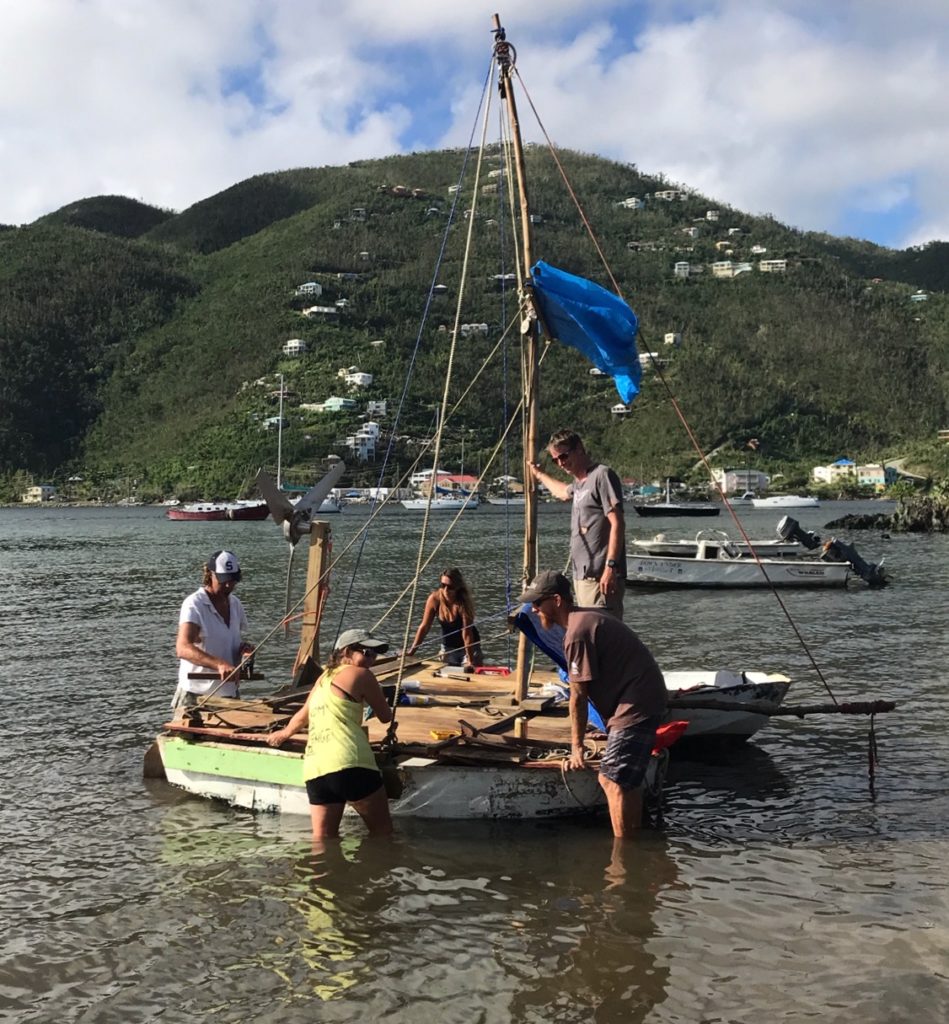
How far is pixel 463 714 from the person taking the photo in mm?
10031

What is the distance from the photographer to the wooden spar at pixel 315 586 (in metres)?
10.9

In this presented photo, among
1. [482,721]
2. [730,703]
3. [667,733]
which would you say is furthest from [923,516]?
[667,733]

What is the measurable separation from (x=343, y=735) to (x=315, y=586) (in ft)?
11.2

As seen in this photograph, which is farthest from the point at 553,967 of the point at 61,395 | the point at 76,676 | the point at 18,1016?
the point at 61,395

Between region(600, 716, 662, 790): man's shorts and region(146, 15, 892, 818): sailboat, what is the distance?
56 centimetres

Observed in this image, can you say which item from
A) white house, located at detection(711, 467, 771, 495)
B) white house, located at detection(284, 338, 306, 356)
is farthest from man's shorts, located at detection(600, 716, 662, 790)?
white house, located at detection(284, 338, 306, 356)

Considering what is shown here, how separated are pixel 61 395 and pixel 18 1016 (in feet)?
641

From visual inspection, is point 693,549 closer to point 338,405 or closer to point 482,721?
point 482,721

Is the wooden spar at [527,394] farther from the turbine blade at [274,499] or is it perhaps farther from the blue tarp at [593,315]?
the turbine blade at [274,499]

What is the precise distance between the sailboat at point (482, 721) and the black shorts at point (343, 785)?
0.45 metres

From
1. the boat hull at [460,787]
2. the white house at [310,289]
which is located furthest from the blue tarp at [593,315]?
the white house at [310,289]

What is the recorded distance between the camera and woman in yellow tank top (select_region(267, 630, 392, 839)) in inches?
302

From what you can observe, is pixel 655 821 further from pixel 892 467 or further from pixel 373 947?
pixel 892 467

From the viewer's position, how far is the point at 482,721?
9.64 m
